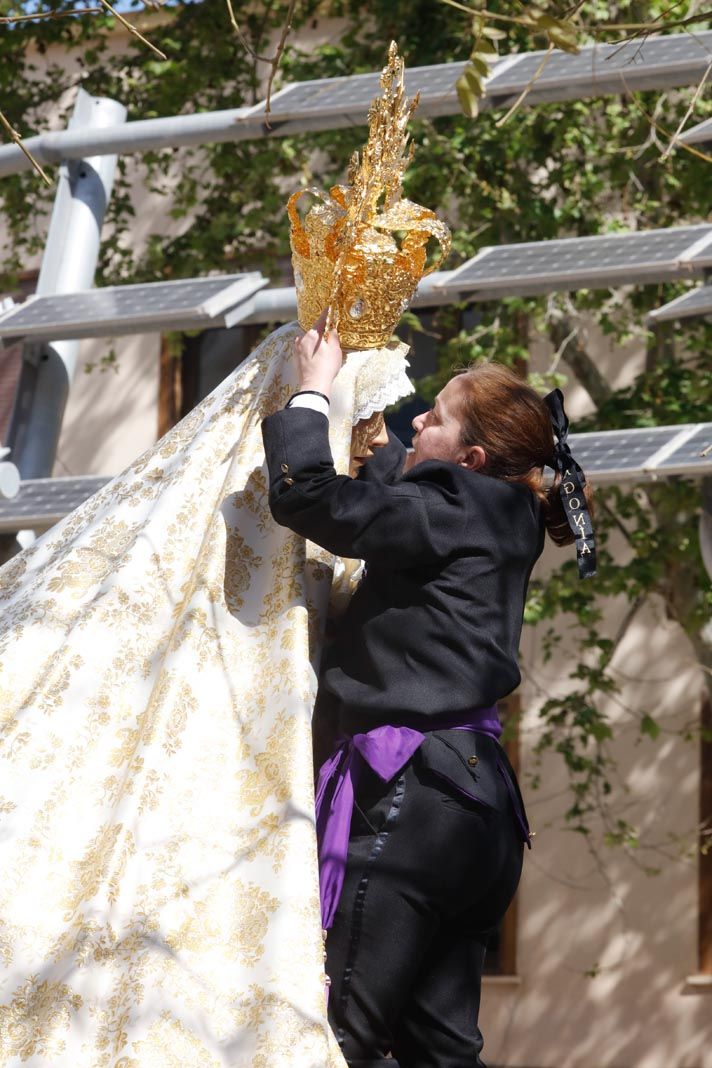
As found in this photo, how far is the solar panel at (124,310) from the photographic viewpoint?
4.70 m

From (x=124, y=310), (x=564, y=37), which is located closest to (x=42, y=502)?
(x=124, y=310)

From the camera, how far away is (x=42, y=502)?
4.45 meters

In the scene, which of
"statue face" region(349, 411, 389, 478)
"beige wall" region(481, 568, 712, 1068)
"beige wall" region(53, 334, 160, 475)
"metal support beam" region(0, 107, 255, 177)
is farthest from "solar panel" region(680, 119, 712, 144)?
"beige wall" region(53, 334, 160, 475)

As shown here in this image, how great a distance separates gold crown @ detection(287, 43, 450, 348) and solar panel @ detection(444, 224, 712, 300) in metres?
1.94

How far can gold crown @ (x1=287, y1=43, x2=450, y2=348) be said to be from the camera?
2721mm

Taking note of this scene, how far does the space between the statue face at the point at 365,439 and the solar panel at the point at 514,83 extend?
6.88ft

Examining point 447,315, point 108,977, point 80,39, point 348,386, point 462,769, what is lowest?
point 108,977

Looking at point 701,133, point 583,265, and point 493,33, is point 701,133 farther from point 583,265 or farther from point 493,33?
point 493,33

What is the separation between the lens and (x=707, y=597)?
689 cm

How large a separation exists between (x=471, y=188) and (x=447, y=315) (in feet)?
3.00

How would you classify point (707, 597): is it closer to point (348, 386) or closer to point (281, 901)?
point (348, 386)

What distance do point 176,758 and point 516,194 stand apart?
19.4 feet

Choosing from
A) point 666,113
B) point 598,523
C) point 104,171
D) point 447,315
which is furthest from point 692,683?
point 104,171

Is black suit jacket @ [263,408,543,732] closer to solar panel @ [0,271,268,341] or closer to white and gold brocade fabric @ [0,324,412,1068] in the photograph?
white and gold brocade fabric @ [0,324,412,1068]
